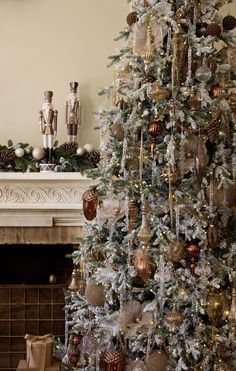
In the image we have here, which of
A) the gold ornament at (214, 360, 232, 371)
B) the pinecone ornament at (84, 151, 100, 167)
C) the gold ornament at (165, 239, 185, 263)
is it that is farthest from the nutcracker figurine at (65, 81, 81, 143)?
the gold ornament at (214, 360, 232, 371)

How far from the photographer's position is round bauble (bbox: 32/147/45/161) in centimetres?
345

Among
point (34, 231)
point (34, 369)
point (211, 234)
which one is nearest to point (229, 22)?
point (211, 234)

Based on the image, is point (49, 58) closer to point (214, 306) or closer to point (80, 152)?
point (80, 152)

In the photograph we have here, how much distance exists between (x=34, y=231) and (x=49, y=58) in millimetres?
1161

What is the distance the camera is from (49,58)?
375 centimetres

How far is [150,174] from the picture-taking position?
269 centimetres

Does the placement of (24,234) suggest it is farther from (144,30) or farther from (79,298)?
(144,30)

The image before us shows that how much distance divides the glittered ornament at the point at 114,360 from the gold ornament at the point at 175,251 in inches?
21.0

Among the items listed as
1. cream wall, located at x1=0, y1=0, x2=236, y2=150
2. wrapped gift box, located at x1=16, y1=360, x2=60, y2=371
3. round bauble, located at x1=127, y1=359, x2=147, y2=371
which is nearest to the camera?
round bauble, located at x1=127, y1=359, x2=147, y2=371

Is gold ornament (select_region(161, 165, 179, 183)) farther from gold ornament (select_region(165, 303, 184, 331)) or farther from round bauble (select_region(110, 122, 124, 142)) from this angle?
gold ornament (select_region(165, 303, 184, 331))

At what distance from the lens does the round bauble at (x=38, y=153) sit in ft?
11.3

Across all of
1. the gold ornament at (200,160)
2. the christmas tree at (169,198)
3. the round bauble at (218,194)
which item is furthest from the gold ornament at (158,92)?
the round bauble at (218,194)

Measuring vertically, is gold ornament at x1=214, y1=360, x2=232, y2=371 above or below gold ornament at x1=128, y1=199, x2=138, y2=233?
below

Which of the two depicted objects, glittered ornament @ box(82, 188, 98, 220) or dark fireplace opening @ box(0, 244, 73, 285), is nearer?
glittered ornament @ box(82, 188, 98, 220)
